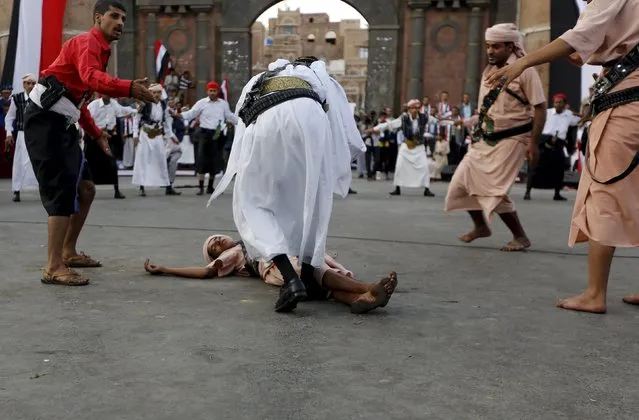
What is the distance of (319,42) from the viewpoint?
219 ft

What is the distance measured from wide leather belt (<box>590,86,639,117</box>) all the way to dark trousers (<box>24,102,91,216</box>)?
2958 millimetres

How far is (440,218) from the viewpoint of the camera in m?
8.73

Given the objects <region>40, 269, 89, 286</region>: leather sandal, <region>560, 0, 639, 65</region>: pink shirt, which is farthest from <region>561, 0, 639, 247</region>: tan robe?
<region>40, 269, 89, 286</region>: leather sandal

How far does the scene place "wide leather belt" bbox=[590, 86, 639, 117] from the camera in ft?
12.5

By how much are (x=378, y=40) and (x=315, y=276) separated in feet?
65.3

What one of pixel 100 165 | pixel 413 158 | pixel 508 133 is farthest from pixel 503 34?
pixel 413 158

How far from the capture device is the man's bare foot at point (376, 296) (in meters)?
3.50

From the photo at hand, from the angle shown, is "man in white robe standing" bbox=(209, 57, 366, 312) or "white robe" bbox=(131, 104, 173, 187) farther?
"white robe" bbox=(131, 104, 173, 187)

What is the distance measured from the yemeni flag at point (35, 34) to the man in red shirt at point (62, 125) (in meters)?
5.39

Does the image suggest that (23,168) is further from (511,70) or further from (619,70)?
(619,70)

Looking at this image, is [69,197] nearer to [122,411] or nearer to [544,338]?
[122,411]

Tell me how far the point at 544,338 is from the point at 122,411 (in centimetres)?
186

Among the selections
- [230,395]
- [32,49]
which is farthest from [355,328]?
[32,49]

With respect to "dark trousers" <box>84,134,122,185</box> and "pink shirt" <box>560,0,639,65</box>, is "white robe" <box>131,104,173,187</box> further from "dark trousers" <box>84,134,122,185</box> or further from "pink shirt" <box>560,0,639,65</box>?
"pink shirt" <box>560,0,639,65</box>
